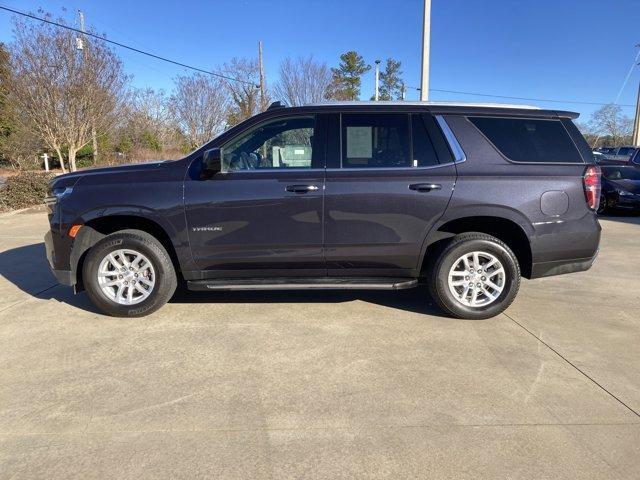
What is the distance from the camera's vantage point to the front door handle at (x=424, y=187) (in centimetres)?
430

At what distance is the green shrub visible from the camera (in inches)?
486

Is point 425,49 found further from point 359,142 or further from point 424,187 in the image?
point 424,187

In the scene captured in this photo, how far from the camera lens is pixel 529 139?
4.48 m

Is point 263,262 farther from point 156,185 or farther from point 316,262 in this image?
point 156,185

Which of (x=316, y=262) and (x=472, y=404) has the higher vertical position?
(x=316, y=262)

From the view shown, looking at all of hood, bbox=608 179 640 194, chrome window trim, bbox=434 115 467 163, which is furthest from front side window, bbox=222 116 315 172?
hood, bbox=608 179 640 194

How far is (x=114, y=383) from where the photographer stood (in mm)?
3336

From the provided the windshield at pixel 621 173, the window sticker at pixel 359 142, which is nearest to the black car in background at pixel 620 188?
the windshield at pixel 621 173

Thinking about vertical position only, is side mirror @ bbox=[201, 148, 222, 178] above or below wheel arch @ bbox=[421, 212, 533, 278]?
above

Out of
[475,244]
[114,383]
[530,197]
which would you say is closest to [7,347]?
[114,383]

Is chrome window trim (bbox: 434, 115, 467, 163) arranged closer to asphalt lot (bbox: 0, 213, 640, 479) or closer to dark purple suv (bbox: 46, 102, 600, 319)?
dark purple suv (bbox: 46, 102, 600, 319)

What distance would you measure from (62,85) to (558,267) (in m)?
15.4

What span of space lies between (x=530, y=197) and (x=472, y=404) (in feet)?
7.03

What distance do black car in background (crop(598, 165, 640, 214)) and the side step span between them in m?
10.4
